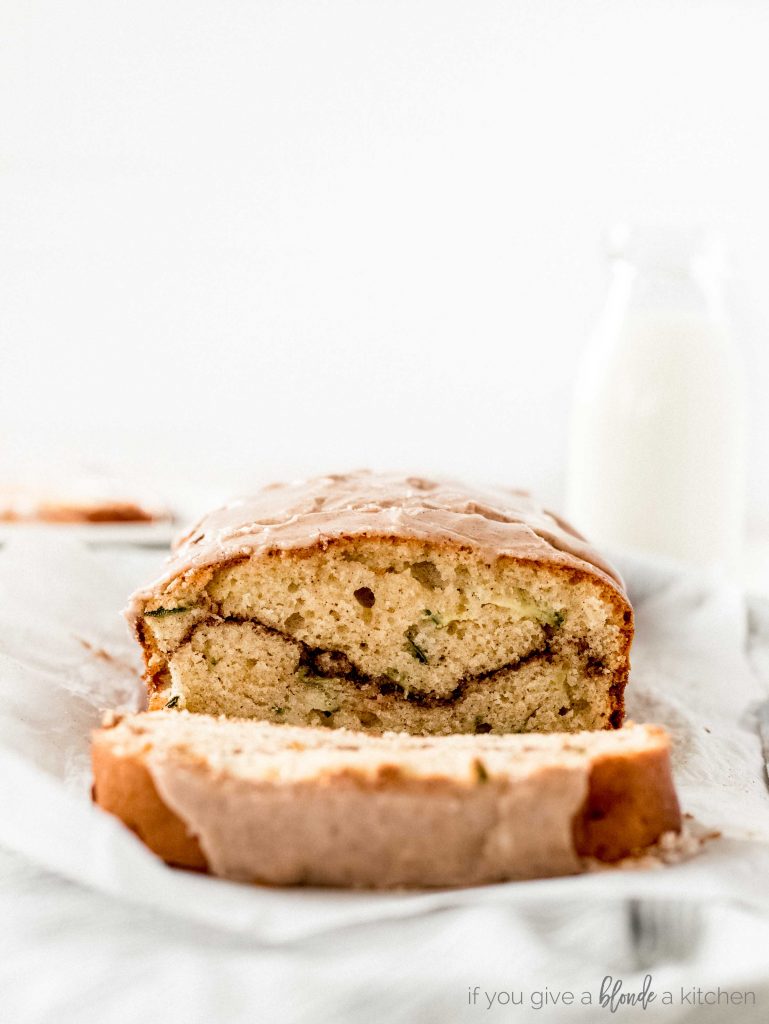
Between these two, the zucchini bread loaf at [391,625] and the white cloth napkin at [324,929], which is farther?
the zucchini bread loaf at [391,625]

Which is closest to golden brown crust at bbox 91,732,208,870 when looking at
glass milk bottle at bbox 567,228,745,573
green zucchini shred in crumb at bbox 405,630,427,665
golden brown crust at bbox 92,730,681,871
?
golden brown crust at bbox 92,730,681,871

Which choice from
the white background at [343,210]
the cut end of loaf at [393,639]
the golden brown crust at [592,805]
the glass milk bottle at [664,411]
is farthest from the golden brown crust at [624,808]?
the white background at [343,210]

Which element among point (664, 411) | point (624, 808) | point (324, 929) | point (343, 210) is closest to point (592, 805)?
point (624, 808)

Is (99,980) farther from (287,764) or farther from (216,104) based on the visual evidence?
(216,104)

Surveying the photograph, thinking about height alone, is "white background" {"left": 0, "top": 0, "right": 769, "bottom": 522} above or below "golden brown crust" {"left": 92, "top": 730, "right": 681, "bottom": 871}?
above

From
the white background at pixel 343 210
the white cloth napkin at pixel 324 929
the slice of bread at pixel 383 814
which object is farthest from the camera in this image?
the white background at pixel 343 210

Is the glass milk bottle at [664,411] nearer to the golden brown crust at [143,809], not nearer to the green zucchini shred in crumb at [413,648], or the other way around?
the green zucchini shred in crumb at [413,648]

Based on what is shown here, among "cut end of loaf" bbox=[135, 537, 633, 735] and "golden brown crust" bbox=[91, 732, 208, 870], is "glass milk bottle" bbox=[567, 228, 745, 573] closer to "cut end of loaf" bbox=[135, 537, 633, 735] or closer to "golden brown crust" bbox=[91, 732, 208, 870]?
"cut end of loaf" bbox=[135, 537, 633, 735]
